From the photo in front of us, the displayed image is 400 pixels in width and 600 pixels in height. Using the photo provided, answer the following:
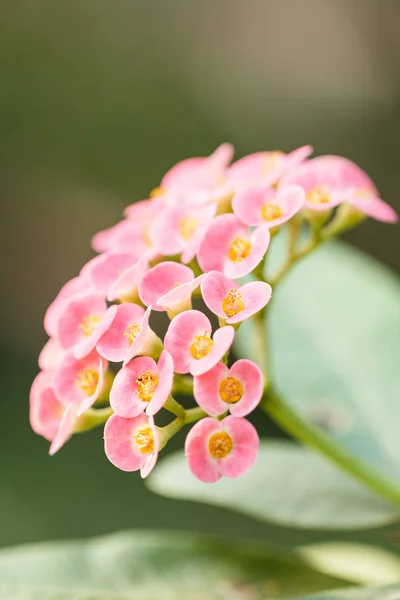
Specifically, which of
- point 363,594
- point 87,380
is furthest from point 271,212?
point 363,594

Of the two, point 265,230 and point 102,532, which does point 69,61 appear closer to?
point 102,532

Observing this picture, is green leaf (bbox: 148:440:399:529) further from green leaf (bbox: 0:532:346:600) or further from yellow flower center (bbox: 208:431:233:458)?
yellow flower center (bbox: 208:431:233:458)

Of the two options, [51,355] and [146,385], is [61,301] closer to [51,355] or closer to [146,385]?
[51,355]

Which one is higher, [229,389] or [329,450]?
[229,389]

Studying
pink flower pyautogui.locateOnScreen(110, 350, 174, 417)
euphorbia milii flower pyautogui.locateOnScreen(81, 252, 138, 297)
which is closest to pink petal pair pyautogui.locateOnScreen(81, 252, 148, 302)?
euphorbia milii flower pyautogui.locateOnScreen(81, 252, 138, 297)

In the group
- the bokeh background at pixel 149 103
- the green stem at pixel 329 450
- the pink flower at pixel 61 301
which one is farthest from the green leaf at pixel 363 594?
the bokeh background at pixel 149 103
